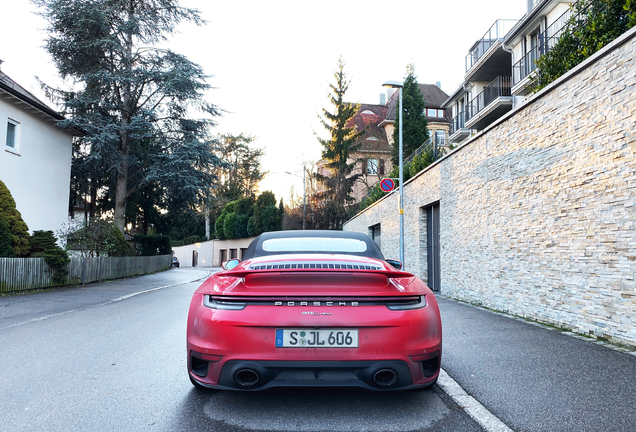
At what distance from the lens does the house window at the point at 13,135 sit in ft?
64.2

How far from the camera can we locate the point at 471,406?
3.52 metres

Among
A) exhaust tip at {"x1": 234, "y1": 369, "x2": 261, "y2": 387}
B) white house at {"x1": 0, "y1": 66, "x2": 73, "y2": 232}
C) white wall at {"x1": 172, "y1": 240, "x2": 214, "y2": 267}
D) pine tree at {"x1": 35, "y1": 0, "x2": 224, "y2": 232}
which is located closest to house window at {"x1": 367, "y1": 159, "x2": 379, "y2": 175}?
white wall at {"x1": 172, "y1": 240, "x2": 214, "y2": 267}

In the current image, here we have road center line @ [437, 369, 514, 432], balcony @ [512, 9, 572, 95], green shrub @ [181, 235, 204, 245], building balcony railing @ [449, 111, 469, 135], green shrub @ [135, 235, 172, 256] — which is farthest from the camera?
green shrub @ [181, 235, 204, 245]

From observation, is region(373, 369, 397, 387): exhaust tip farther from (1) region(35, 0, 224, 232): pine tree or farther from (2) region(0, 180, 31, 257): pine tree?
(1) region(35, 0, 224, 232): pine tree

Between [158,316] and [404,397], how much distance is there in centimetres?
622

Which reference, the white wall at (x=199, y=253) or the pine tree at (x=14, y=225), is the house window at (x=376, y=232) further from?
the white wall at (x=199, y=253)

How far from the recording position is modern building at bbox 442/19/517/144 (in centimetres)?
A: 2547

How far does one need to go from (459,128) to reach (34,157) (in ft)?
79.6

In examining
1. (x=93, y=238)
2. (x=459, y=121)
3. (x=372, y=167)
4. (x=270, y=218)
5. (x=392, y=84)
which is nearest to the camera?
(x=93, y=238)

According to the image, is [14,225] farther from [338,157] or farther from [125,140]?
[338,157]

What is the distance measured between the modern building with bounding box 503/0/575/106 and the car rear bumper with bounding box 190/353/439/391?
19424 millimetres

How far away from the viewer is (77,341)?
631 centimetres

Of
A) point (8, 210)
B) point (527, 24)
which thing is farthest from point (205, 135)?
point (527, 24)

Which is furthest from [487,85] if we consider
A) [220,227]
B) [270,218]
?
[220,227]
